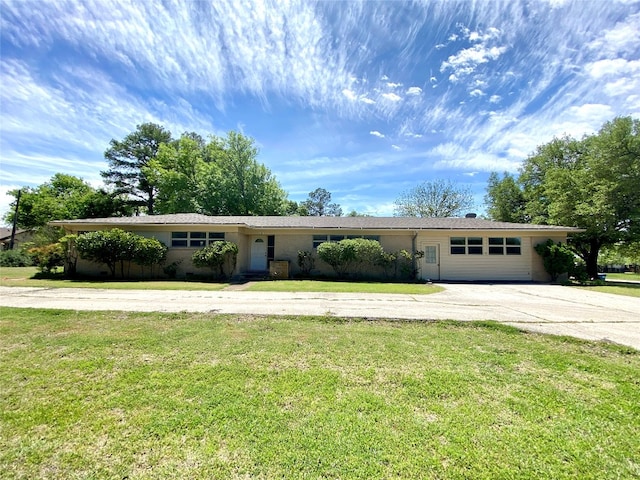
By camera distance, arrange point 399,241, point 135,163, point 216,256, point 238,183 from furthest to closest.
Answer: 1. point 135,163
2. point 238,183
3. point 399,241
4. point 216,256

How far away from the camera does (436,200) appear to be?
32.9 metres

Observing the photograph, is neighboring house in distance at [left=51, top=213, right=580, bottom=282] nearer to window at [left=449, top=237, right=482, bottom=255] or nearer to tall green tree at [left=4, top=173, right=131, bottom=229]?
window at [left=449, top=237, right=482, bottom=255]

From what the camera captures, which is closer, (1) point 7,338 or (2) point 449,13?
(1) point 7,338

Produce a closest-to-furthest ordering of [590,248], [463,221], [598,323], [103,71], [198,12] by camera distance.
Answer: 1. [598,323]
2. [198,12]
3. [103,71]
4. [463,221]
5. [590,248]

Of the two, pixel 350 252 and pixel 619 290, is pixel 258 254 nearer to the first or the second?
pixel 350 252

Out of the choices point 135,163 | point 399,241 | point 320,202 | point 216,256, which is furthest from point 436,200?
point 135,163

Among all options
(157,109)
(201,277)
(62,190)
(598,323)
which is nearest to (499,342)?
(598,323)

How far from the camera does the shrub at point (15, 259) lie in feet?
70.6

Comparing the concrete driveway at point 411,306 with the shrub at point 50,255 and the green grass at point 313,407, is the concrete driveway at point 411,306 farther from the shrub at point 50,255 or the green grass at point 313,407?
the shrub at point 50,255

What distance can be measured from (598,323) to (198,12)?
43.1ft

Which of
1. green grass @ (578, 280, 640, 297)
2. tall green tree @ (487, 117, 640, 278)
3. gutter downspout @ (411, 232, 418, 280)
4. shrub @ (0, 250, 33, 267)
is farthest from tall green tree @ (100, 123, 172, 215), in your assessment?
tall green tree @ (487, 117, 640, 278)

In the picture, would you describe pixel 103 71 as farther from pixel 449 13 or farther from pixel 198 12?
pixel 449 13

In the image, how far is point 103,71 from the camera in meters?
10.3

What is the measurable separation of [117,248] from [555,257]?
72.2 ft
